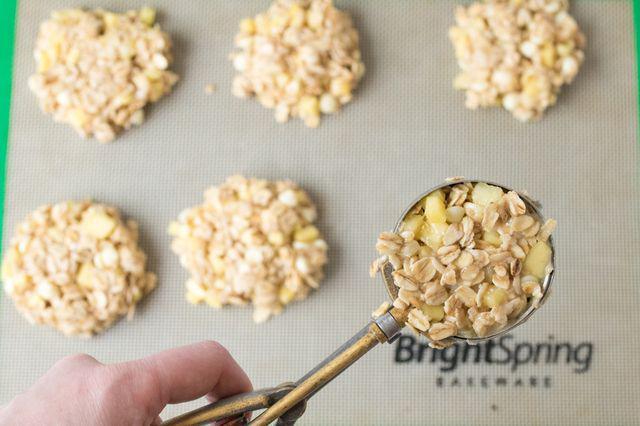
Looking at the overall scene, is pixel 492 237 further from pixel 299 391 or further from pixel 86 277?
pixel 86 277

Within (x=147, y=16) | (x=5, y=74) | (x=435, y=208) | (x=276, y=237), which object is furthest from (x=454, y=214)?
(x=5, y=74)

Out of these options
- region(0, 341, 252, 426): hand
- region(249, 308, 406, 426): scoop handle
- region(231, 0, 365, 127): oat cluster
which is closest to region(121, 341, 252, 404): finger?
region(0, 341, 252, 426): hand

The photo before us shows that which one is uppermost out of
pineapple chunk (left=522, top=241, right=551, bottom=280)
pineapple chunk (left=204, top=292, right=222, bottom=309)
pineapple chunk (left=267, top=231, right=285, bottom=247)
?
pineapple chunk (left=267, top=231, right=285, bottom=247)

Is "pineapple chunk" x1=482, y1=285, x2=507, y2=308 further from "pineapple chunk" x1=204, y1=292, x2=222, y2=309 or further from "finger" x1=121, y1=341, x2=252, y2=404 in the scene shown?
"pineapple chunk" x1=204, y1=292, x2=222, y2=309

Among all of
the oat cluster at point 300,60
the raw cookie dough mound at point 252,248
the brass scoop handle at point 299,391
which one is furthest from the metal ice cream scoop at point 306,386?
the oat cluster at point 300,60

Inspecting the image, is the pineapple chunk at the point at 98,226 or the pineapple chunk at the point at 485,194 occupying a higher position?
the pineapple chunk at the point at 98,226

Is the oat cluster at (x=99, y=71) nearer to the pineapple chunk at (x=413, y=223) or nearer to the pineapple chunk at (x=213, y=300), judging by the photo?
the pineapple chunk at (x=213, y=300)
